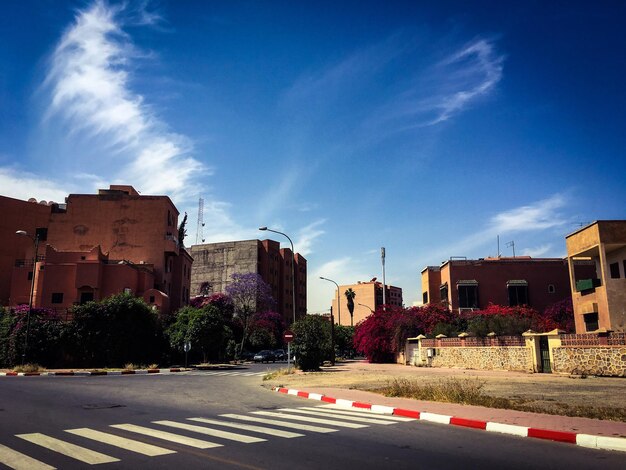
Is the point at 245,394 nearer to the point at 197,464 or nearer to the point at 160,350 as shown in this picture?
the point at 197,464

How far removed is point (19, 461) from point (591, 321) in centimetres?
3484

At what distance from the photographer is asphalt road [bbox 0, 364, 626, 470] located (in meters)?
6.42

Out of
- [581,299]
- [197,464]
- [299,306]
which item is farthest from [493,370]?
[299,306]

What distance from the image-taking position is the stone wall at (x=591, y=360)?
67.3ft

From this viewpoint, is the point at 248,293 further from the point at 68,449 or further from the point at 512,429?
the point at 68,449

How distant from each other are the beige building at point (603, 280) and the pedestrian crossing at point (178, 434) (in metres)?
24.8

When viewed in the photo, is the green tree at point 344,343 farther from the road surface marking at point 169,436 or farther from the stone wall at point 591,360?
the road surface marking at point 169,436

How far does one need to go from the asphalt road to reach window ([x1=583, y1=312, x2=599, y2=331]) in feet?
88.7

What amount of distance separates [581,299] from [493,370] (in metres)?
9.86

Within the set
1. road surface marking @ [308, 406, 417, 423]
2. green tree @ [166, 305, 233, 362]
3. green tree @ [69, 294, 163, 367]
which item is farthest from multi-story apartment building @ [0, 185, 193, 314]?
road surface marking @ [308, 406, 417, 423]

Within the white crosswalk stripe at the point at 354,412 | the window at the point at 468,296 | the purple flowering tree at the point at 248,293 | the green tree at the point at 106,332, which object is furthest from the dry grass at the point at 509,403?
the purple flowering tree at the point at 248,293

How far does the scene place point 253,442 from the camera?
768 centimetres

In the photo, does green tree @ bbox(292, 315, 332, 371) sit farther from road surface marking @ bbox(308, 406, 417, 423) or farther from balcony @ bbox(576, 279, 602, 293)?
balcony @ bbox(576, 279, 602, 293)

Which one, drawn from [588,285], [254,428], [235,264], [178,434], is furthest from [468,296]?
[235,264]
